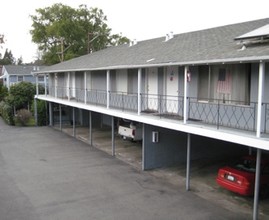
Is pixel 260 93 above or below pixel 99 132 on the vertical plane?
above

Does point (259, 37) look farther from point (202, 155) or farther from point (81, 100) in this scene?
point (81, 100)

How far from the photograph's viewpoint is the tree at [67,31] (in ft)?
171

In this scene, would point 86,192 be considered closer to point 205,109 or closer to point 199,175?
point 199,175

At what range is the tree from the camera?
5216 cm

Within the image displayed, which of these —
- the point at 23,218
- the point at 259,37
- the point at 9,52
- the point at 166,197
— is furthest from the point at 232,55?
the point at 9,52

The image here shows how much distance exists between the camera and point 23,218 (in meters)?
10.1

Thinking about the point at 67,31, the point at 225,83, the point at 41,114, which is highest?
the point at 67,31

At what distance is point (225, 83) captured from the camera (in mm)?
11766

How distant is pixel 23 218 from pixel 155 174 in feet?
21.7

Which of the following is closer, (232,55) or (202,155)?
(232,55)

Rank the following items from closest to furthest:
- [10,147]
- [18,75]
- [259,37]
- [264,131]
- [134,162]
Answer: [264,131], [259,37], [134,162], [10,147], [18,75]

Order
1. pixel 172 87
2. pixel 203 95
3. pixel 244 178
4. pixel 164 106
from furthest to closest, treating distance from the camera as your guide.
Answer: pixel 164 106 → pixel 172 87 → pixel 203 95 → pixel 244 178

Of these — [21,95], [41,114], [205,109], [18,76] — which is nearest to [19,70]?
[18,76]

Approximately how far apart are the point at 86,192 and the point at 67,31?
143 ft
